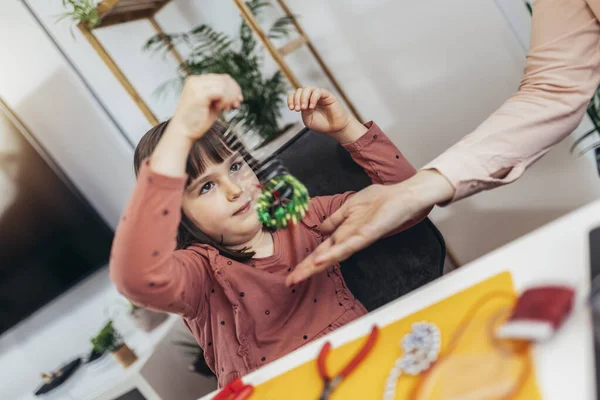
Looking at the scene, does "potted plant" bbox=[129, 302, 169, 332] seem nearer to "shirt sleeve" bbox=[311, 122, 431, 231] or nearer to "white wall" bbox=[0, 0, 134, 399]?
"white wall" bbox=[0, 0, 134, 399]

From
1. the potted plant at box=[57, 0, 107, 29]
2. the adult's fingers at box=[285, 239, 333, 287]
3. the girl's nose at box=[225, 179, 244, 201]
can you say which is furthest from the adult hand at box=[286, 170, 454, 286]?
the potted plant at box=[57, 0, 107, 29]

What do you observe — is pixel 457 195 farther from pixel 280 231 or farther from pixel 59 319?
pixel 59 319

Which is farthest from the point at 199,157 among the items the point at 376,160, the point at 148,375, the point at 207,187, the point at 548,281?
the point at 148,375

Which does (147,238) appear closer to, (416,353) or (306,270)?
(306,270)

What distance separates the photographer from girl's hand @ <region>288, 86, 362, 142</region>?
0.56 m

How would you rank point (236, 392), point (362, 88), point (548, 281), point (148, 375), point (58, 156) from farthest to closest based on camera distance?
point (58, 156) → point (362, 88) → point (148, 375) → point (236, 392) → point (548, 281)

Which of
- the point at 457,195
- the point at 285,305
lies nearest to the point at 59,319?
the point at 285,305

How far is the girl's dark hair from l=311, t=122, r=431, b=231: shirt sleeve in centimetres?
15

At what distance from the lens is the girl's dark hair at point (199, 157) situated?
0.50 meters

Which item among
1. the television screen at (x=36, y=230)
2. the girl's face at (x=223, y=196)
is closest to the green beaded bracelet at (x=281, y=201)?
the girl's face at (x=223, y=196)

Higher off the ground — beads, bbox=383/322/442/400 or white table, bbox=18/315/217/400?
beads, bbox=383/322/442/400

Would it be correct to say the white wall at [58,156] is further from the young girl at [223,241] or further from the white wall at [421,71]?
the young girl at [223,241]

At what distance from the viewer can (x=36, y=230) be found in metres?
1.20

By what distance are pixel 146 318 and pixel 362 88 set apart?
0.76 m
